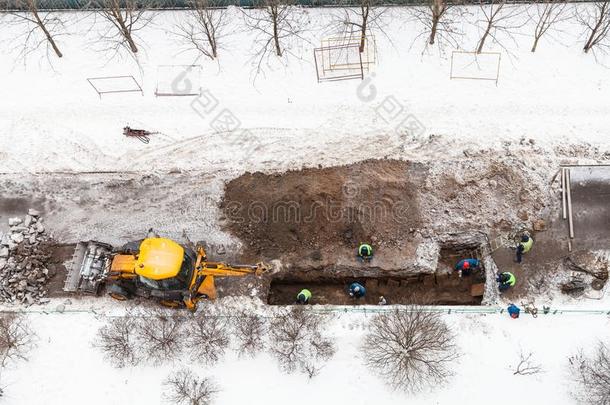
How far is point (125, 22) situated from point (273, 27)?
6535 mm

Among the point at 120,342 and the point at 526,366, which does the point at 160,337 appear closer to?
the point at 120,342

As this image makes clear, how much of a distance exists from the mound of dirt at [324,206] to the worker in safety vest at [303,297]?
1.65m

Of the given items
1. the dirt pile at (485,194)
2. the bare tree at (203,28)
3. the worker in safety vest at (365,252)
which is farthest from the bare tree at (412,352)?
the bare tree at (203,28)

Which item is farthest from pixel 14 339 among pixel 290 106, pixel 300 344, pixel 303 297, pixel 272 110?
pixel 290 106

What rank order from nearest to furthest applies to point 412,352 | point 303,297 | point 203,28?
point 412,352, point 303,297, point 203,28

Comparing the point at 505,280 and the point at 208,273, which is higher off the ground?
the point at 505,280

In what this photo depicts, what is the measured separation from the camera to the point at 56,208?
19.9 m

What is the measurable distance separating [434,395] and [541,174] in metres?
9.35

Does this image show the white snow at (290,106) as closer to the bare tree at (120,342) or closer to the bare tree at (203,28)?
the bare tree at (203,28)

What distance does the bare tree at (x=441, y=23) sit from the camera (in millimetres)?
21891

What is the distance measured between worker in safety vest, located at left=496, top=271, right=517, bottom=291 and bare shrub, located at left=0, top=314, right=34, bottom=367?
16.4 m

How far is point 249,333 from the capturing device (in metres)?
17.0

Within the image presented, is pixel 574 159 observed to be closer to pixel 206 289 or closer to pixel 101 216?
pixel 206 289

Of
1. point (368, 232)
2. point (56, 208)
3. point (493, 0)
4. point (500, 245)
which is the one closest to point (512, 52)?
point (493, 0)
